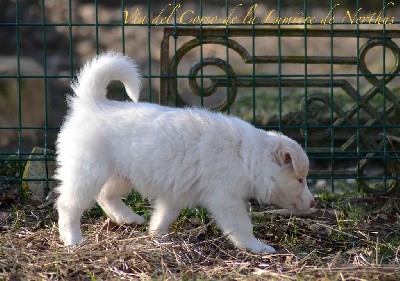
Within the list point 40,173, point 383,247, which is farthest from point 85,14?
point 383,247

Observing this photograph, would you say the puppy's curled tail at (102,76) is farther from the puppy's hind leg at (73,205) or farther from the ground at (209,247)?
the ground at (209,247)

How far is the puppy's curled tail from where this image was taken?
6.18m

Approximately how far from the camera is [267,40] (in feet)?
44.0

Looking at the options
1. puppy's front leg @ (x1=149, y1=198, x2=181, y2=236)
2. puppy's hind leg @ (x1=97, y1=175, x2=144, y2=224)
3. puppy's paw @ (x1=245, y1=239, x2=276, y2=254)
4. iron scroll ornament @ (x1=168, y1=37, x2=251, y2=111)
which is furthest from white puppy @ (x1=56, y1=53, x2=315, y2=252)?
iron scroll ornament @ (x1=168, y1=37, x2=251, y2=111)

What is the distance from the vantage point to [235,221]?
19.5ft

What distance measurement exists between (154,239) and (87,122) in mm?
865

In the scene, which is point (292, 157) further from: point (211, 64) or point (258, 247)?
point (211, 64)

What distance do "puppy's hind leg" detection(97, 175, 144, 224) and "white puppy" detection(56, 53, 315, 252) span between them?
0.31 metres

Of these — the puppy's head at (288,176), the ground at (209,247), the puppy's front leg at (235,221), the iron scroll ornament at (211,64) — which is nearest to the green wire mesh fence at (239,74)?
the iron scroll ornament at (211,64)

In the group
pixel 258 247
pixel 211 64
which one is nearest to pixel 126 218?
pixel 258 247

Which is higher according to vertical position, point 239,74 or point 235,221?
point 239,74

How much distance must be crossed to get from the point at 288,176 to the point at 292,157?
7.5 inches

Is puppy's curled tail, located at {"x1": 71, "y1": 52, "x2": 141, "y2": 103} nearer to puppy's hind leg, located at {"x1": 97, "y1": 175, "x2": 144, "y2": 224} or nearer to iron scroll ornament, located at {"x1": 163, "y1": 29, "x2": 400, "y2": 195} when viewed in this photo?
puppy's hind leg, located at {"x1": 97, "y1": 175, "x2": 144, "y2": 224}

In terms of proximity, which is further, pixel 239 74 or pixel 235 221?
pixel 239 74
